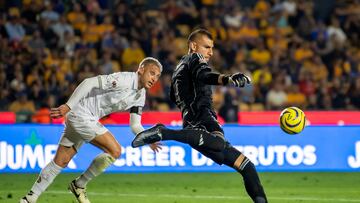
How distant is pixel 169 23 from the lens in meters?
24.1

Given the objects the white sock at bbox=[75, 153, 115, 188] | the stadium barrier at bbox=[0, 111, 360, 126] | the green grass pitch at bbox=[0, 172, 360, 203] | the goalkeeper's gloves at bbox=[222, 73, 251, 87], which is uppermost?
the goalkeeper's gloves at bbox=[222, 73, 251, 87]

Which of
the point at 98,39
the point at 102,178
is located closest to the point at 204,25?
the point at 98,39

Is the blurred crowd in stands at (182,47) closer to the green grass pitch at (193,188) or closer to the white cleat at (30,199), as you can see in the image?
the green grass pitch at (193,188)

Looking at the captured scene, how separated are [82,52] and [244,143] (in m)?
6.28

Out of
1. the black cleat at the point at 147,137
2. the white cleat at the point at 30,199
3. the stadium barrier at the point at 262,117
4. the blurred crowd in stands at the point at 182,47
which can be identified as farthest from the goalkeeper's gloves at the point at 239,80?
the blurred crowd in stands at the point at 182,47

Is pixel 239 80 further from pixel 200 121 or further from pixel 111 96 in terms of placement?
pixel 111 96

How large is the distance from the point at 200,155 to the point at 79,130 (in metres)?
6.84

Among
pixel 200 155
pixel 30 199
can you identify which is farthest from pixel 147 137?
pixel 200 155

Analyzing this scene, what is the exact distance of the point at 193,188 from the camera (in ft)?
48.1

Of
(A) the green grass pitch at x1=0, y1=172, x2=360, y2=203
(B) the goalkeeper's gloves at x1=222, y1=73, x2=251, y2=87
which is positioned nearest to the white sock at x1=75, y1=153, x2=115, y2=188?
(A) the green grass pitch at x1=0, y1=172, x2=360, y2=203

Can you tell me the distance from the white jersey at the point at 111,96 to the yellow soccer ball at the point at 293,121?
6.17 ft

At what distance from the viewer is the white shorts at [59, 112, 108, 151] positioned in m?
10.8

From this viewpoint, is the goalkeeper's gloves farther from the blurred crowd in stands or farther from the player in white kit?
the blurred crowd in stands

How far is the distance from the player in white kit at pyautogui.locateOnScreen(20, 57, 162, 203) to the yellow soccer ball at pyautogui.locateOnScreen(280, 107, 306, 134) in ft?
5.58
